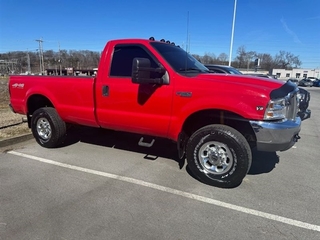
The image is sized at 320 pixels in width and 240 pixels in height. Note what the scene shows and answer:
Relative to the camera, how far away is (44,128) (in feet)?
16.6

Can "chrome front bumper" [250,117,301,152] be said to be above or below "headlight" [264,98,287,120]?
below

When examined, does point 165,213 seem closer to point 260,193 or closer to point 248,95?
point 260,193

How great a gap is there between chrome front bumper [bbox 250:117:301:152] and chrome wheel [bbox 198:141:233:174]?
0.47 meters

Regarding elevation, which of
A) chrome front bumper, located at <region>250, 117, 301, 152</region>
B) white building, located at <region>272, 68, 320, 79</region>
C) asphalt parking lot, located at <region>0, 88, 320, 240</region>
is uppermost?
white building, located at <region>272, 68, 320, 79</region>

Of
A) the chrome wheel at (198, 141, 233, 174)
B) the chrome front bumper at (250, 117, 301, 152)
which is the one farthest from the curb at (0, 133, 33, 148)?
the chrome front bumper at (250, 117, 301, 152)

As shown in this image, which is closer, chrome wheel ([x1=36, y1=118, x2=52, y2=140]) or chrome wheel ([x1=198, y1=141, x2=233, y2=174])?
chrome wheel ([x1=198, y1=141, x2=233, y2=174])

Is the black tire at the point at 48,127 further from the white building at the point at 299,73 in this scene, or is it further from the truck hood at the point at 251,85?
the white building at the point at 299,73

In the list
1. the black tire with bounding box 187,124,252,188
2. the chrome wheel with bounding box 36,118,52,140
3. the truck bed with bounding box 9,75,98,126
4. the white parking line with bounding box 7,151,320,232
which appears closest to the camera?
the white parking line with bounding box 7,151,320,232

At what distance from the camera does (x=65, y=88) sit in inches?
181

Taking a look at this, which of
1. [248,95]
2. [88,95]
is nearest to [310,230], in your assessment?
[248,95]

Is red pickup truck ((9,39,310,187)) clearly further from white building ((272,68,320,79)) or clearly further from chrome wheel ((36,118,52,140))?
white building ((272,68,320,79))

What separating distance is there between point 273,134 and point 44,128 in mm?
4410

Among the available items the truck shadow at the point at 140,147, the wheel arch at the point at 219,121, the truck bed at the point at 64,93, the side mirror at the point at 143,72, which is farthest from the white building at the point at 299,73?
the side mirror at the point at 143,72

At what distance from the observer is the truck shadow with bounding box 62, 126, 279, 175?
444 centimetres
